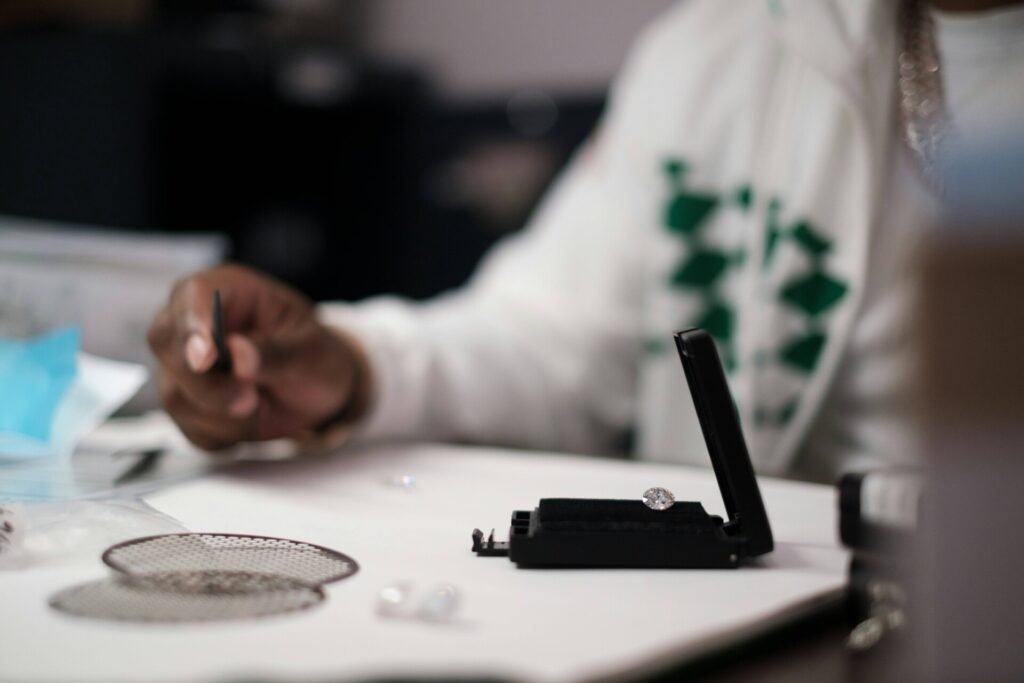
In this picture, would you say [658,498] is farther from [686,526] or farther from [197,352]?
[197,352]

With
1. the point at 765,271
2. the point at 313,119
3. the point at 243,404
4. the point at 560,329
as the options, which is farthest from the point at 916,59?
the point at 313,119

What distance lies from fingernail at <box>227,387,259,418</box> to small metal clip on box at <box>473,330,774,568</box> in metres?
0.21

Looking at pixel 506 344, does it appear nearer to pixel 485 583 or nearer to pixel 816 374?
pixel 816 374

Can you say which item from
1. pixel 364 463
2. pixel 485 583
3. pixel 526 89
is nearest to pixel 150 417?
pixel 364 463

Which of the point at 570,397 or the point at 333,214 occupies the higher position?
the point at 333,214

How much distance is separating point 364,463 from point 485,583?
248mm

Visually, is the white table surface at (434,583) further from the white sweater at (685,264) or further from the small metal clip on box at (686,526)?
the white sweater at (685,264)

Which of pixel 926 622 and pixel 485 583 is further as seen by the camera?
pixel 485 583

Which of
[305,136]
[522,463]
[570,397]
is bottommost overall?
[522,463]

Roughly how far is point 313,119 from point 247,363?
1259 millimetres

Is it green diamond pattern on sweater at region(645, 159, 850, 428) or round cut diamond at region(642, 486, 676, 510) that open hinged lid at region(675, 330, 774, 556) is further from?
green diamond pattern on sweater at region(645, 159, 850, 428)

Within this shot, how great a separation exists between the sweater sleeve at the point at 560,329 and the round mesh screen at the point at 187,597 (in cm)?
42

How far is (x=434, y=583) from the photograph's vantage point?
29 centimetres

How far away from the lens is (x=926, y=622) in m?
0.18
